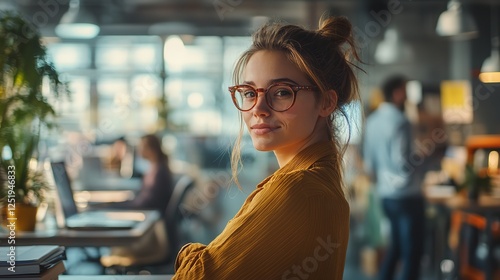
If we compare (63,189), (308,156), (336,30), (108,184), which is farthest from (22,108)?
(108,184)

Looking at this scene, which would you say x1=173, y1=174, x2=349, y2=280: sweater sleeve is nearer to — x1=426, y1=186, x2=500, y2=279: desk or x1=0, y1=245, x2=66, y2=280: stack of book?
x1=0, y1=245, x2=66, y2=280: stack of book

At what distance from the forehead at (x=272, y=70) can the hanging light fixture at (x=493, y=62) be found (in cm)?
547

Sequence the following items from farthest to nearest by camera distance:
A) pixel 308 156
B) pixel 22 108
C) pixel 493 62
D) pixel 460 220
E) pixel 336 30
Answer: pixel 493 62 < pixel 460 220 < pixel 22 108 < pixel 336 30 < pixel 308 156

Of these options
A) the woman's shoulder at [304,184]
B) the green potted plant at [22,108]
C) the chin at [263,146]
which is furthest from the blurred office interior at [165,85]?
the woman's shoulder at [304,184]

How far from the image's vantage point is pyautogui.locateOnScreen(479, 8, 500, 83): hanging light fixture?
650cm

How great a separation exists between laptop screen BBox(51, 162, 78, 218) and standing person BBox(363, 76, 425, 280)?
259cm

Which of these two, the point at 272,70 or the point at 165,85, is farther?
the point at 165,85

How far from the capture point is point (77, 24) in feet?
21.7

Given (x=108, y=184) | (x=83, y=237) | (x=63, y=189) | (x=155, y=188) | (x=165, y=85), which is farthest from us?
(x=165, y=85)

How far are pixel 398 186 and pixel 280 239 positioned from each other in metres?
4.14

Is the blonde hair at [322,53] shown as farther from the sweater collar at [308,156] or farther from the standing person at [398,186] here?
the standing person at [398,186]

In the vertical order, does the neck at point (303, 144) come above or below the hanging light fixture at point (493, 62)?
below

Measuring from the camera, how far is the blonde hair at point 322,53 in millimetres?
1490

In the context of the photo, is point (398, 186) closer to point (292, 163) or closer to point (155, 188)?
point (155, 188)
